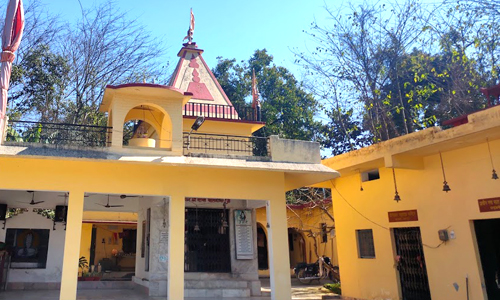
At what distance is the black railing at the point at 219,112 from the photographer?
1238 cm

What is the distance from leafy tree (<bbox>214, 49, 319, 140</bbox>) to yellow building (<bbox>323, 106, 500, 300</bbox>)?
11.1 m

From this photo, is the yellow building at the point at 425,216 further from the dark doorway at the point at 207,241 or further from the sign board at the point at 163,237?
the sign board at the point at 163,237

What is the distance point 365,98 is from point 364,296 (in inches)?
338

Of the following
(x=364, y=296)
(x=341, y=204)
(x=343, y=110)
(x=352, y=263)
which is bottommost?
(x=364, y=296)

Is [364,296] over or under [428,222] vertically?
under

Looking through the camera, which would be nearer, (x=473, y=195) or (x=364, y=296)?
(x=473, y=195)

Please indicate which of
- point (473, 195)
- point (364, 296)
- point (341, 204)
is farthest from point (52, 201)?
point (473, 195)

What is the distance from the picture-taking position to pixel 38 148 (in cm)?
795

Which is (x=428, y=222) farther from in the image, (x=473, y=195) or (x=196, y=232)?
(x=196, y=232)

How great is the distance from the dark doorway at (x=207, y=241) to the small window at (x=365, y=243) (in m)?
3.96

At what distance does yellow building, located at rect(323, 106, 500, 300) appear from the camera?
8453mm

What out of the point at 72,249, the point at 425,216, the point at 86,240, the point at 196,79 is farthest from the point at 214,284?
the point at 86,240

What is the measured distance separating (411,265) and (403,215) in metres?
1.32

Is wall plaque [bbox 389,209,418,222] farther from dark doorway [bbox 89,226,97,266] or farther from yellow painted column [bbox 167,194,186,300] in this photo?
dark doorway [bbox 89,226,97,266]
